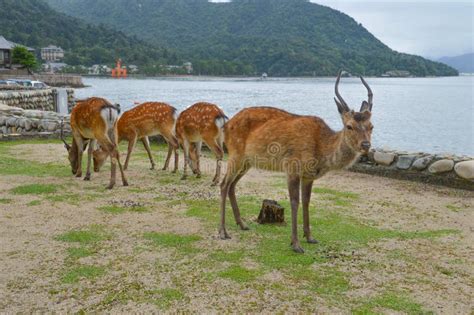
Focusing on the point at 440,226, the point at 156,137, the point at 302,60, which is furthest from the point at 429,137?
the point at 302,60

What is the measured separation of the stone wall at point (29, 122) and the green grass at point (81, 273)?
11.7 metres

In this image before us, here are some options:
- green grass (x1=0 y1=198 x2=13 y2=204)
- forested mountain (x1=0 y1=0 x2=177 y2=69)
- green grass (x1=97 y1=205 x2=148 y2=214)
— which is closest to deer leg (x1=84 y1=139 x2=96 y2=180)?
green grass (x1=0 y1=198 x2=13 y2=204)

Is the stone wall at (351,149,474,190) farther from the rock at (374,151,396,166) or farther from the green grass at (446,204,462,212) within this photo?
the green grass at (446,204,462,212)

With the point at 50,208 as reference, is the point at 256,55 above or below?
above

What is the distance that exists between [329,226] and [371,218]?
1050 millimetres

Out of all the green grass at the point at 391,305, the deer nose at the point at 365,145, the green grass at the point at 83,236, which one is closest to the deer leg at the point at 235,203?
the green grass at the point at 83,236

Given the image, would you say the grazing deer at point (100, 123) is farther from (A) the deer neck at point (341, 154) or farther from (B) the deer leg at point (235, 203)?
(A) the deer neck at point (341, 154)

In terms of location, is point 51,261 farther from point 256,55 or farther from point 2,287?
point 256,55

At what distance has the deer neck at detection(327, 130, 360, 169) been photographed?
6.21 metres

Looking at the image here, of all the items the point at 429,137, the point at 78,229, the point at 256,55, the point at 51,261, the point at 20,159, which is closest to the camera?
the point at 51,261

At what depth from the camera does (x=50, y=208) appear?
8312mm

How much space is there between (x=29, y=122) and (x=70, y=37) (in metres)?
134

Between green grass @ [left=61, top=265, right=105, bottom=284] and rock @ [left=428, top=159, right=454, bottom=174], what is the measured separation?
784 centimetres

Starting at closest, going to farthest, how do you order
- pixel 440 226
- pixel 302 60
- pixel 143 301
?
pixel 143 301, pixel 440 226, pixel 302 60
